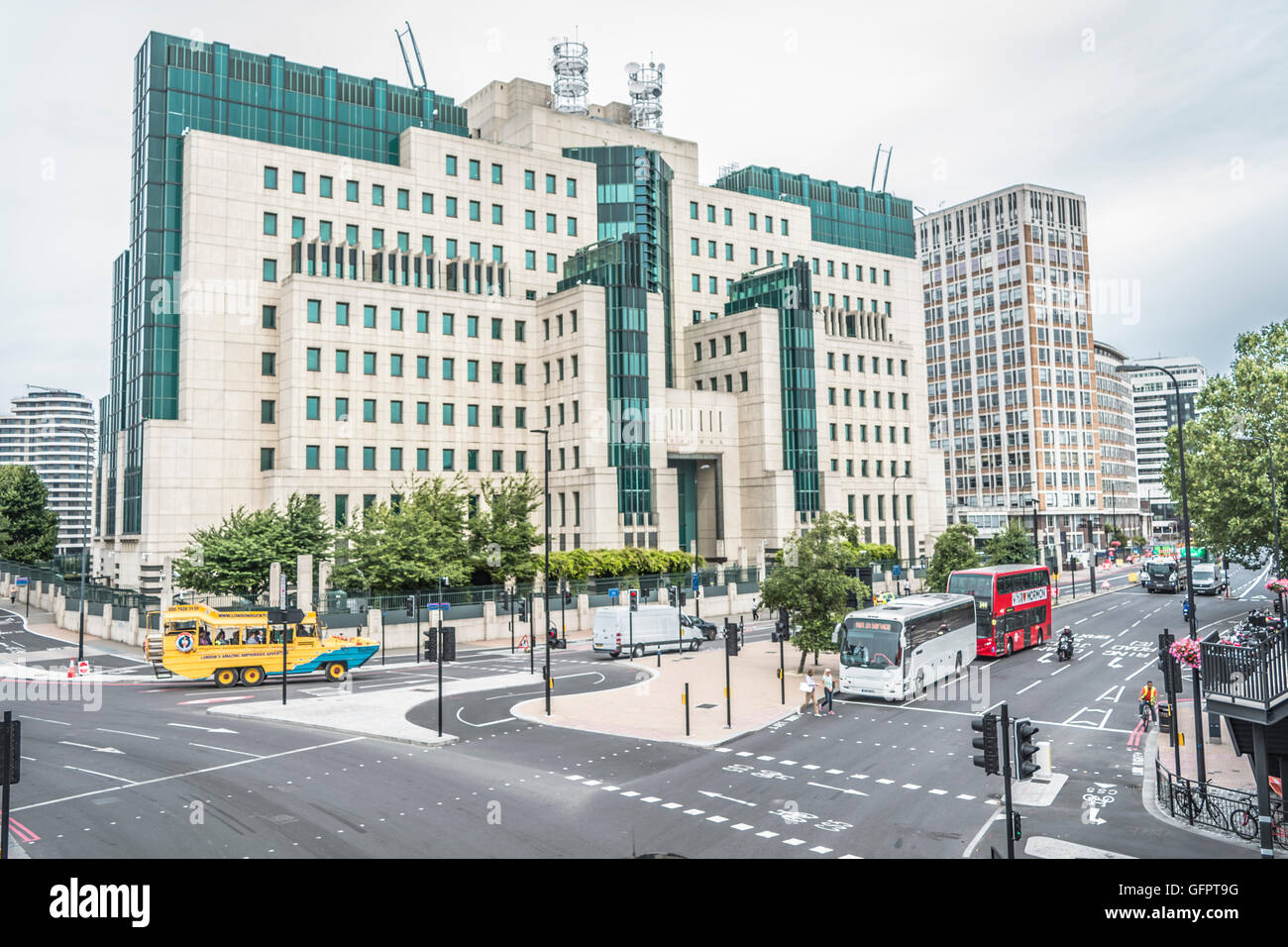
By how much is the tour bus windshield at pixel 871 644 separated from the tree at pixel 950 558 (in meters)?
29.3

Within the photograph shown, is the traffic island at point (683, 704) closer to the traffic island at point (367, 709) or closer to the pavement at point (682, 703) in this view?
the pavement at point (682, 703)

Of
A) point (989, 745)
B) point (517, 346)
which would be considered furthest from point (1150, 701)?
point (517, 346)

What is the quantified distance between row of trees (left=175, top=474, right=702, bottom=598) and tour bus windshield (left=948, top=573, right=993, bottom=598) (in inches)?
966

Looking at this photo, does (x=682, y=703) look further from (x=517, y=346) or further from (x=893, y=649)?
(x=517, y=346)

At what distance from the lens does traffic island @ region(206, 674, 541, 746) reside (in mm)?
26094

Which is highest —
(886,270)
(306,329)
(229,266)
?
(886,270)

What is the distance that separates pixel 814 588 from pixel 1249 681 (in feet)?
67.8

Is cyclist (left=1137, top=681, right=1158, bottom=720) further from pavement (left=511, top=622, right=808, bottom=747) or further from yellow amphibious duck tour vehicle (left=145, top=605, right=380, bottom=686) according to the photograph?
yellow amphibious duck tour vehicle (left=145, top=605, right=380, bottom=686)

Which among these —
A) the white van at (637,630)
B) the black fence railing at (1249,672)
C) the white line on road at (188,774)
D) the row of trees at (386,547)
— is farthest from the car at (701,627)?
the black fence railing at (1249,672)

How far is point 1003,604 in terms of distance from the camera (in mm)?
42125
